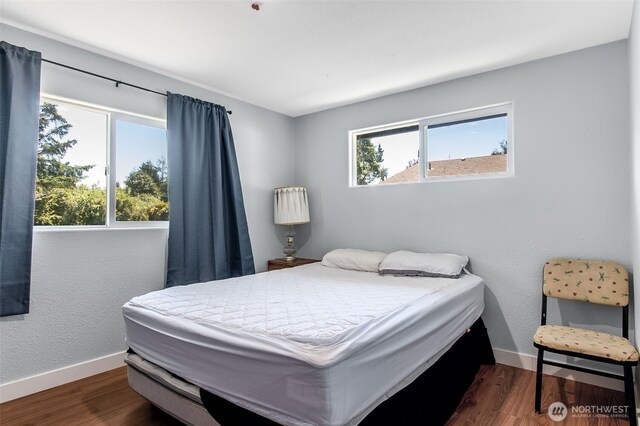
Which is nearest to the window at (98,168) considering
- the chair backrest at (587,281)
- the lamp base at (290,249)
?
the lamp base at (290,249)

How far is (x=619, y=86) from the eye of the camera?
2426 mm

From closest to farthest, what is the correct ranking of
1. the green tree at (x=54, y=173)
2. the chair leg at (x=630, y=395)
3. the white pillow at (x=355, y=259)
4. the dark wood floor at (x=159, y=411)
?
the chair leg at (x=630, y=395), the dark wood floor at (x=159, y=411), the green tree at (x=54, y=173), the white pillow at (x=355, y=259)

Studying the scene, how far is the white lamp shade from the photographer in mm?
3924

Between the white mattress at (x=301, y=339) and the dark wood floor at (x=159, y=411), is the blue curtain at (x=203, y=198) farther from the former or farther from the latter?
the dark wood floor at (x=159, y=411)

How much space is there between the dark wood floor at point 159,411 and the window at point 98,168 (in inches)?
47.1

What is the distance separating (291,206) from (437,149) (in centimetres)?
167

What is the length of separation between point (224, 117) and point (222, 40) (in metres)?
1.10

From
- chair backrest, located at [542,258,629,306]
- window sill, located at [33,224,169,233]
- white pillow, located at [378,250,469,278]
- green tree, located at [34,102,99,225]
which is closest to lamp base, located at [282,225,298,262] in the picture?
white pillow, located at [378,250,469,278]

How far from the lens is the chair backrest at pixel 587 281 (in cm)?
230

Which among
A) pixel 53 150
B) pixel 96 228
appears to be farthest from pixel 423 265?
pixel 53 150

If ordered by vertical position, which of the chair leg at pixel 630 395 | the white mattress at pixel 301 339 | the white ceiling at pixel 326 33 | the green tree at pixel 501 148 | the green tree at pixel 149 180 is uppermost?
the white ceiling at pixel 326 33

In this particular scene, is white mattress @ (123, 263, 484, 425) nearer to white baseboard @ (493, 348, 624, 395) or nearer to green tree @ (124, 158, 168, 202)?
white baseboard @ (493, 348, 624, 395)

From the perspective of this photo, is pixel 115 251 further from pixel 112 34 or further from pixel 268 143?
pixel 268 143

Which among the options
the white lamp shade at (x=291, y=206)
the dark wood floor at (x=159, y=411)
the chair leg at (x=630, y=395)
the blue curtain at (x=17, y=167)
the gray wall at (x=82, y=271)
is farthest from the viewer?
the white lamp shade at (x=291, y=206)
